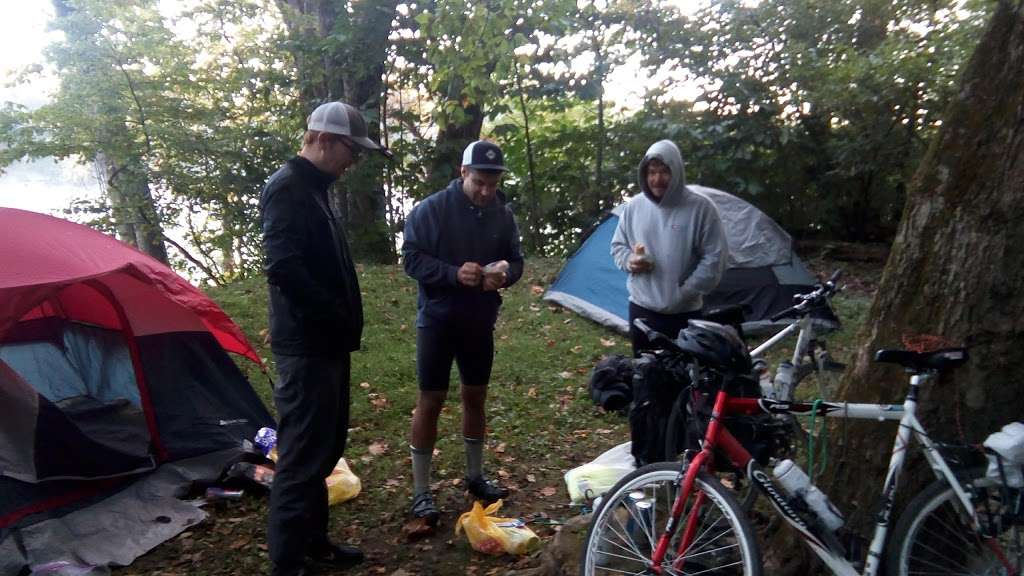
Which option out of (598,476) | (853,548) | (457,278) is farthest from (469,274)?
(853,548)

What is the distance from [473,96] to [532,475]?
163 inches

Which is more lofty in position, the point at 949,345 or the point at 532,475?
the point at 949,345

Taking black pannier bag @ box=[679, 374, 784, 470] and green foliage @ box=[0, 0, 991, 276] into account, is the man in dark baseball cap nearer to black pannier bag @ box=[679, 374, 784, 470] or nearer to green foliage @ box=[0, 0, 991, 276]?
black pannier bag @ box=[679, 374, 784, 470]

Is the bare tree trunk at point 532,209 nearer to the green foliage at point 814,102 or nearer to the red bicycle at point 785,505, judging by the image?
the green foliage at point 814,102

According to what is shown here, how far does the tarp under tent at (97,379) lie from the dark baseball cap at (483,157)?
200 cm

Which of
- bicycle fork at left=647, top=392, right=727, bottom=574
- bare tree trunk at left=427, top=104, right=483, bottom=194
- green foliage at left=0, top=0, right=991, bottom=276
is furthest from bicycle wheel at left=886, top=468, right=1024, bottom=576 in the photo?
bare tree trunk at left=427, top=104, right=483, bottom=194

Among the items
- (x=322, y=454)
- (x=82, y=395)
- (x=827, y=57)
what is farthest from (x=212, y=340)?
(x=827, y=57)

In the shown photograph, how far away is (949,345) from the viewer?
2482mm

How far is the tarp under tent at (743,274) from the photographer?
762cm

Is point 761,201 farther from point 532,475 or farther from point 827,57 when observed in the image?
point 532,475

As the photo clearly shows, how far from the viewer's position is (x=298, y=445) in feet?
11.0

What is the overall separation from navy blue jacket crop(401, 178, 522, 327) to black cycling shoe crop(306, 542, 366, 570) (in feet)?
3.78

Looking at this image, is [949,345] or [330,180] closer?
[949,345]

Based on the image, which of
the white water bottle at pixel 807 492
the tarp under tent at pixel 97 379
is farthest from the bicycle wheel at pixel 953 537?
the tarp under tent at pixel 97 379
